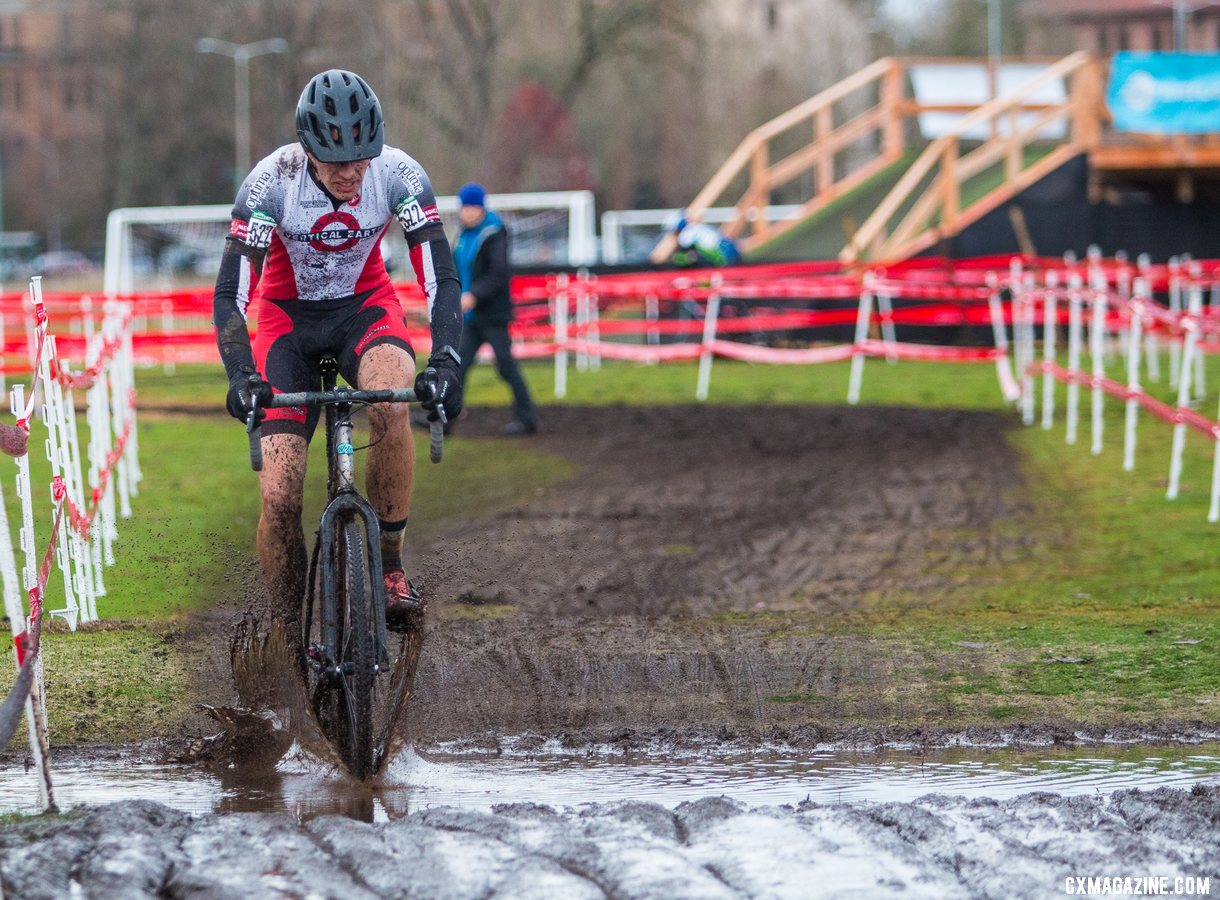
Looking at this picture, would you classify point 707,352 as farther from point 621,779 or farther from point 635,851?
point 635,851

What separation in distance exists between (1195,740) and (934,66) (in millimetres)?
25477

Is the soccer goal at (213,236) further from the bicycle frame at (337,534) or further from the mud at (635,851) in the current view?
the mud at (635,851)

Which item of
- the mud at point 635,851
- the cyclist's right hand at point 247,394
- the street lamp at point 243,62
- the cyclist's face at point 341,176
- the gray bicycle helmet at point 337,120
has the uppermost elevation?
the street lamp at point 243,62

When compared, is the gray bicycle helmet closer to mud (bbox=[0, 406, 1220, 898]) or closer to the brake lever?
the brake lever

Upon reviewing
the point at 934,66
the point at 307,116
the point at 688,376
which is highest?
the point at 934,66

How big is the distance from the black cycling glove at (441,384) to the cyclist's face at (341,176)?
0.64m

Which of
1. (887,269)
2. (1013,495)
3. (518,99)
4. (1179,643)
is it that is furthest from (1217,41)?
(1179,643)

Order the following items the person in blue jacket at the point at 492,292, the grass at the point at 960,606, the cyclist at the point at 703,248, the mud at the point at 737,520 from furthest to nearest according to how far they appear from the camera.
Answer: the cyclist at the point at 703,248 < the person in blue jacket at the point at 492,292 < the mud at the point at 737,520 < the grass at the point at 960,606

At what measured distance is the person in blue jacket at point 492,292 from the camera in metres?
16.0

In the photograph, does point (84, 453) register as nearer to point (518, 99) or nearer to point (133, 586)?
point (133, 586)

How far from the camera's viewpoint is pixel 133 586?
29.6 ft

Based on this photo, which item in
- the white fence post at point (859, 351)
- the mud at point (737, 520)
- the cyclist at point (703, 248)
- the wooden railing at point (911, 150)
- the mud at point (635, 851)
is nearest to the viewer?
the mud at point (635, 851)

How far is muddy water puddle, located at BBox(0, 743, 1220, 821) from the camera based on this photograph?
5.35 m

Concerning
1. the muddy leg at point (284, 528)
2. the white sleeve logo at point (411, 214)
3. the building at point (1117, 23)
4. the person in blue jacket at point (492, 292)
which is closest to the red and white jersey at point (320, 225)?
the white sleeve logo at point (411, 214)
